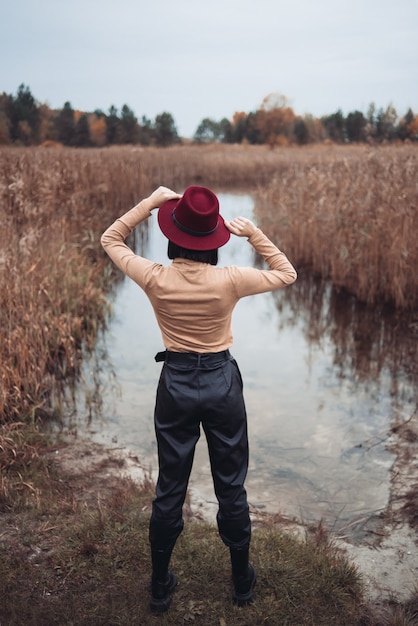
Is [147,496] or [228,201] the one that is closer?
[147,496]

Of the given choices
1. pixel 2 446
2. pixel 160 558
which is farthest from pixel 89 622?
pixel 2 446

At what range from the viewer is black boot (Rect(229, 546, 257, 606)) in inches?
91.5

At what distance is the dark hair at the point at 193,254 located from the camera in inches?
81.4

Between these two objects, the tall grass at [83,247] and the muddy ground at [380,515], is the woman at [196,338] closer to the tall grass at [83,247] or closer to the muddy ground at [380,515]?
the muddy ground at [380,515]

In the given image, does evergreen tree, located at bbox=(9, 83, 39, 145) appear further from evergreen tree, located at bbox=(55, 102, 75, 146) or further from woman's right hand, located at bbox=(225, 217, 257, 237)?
woman's right hand, located at bbox=(225, 217, 257, 237)

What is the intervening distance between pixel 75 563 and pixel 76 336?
3581 millimetres

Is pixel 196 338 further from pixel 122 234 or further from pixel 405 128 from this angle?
pixel 405 128

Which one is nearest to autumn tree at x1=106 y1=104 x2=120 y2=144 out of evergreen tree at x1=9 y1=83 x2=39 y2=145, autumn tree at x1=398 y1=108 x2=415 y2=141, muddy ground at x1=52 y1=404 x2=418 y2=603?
evergreen tree at x1=9 y1=83 x2=39 y2=145

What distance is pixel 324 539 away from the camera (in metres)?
2.94

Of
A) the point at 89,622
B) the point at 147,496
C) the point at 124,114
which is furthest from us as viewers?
the point at 124,114

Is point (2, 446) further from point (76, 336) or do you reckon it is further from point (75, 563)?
point (76, 336)

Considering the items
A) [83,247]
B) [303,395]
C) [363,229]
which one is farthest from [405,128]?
[303,395]

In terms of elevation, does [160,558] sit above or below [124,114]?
below

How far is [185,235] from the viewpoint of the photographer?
6.73 ft
